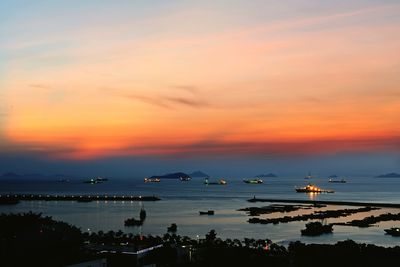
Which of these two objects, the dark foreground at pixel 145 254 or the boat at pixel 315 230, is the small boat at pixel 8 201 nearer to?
the boat at pixel 315 230

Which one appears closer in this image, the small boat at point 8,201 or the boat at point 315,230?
the boat at point 315,230

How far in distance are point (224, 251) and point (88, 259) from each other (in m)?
5.59

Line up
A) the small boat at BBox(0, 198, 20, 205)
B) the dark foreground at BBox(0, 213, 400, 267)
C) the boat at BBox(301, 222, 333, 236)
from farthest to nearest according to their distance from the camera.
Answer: the small boat at BBox(0, 198, 20, 205)
the boat at BBox(301, 222, 333, 236)
the dark foreground at BBox(0, 213, 400, 267)

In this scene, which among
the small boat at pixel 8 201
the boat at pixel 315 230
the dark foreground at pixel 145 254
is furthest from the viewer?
the small boat at pixel 8 201

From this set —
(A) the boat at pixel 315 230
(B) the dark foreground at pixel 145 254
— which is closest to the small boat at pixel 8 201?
(A) the boat at pixel 315 230

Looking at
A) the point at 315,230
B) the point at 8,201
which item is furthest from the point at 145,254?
the point at 8,201

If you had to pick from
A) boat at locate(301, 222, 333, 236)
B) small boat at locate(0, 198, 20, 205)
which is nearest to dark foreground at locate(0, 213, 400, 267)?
boat at locate(301, 222, 333, 236)

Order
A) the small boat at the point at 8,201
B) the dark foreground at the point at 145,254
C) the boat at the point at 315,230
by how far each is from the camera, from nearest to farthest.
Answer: the dark foreground at the point at 145,254 < the boat at the point at 315,230 < the small boat at the point at 8,201

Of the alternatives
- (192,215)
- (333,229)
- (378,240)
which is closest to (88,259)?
(378,240)

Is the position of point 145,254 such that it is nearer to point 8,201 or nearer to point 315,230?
point 315,230

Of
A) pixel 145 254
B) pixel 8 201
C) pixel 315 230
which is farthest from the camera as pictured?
pixel 8 201

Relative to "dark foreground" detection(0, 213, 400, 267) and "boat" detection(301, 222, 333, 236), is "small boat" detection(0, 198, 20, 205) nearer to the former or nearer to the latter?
"boat" detection(301, 222, 333, 236)

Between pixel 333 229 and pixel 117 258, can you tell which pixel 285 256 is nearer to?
pixel 117 258

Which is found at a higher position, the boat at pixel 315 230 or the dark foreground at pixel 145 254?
the dark foreground at pixel 145 254
